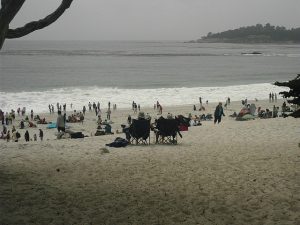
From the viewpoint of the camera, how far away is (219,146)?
39.7 feet

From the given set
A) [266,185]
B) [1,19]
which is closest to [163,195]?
[266,185]

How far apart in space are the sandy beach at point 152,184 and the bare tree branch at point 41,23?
271cm

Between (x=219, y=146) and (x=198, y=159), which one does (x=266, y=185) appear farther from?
(x=219, y=146)

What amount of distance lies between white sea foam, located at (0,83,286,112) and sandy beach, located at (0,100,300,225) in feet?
81.2

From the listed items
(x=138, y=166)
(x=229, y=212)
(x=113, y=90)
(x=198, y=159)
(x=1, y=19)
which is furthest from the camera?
(x=113, y=90)

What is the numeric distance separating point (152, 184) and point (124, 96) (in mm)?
34869

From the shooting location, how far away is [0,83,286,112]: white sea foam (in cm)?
3731

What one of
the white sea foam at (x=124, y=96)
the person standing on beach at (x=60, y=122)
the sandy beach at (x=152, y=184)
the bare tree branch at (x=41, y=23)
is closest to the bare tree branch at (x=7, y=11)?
the bare tree branch at (x=41, y=23)

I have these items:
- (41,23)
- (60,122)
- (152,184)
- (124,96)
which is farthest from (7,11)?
(124,96)

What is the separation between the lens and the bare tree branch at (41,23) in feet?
20.0

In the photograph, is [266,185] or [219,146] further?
[219,146]

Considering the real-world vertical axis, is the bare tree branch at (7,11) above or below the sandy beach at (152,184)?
above

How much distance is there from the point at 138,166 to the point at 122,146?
3.19 m

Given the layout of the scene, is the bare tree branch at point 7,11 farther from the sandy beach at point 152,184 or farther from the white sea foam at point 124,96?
the white sea foam at point 124,96
